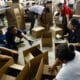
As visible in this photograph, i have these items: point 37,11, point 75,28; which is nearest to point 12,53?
point 75,28

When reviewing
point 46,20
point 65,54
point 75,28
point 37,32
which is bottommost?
point 37,32

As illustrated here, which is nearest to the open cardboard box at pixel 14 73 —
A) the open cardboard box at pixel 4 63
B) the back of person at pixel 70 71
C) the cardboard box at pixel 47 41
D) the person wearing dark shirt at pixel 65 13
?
the open cardboard box at pixel 4 63

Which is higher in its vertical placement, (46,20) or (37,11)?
(37,11)

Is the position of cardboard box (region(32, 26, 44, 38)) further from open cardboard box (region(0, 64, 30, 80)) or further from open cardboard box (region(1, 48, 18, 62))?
open cardboard box (region(0, 64, 30, 80))

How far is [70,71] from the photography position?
2.15 metres

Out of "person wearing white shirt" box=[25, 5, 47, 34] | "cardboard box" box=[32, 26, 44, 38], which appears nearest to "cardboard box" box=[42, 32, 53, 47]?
"cardboard box" box=[32, 26, 44, 38]

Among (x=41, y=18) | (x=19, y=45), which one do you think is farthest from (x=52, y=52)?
(x=41, y=18)

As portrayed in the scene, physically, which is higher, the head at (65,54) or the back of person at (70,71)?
the head at (65,54)

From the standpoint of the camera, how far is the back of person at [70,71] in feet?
7.02

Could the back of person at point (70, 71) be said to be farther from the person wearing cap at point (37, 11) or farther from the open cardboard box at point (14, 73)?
the person wearing cap at point (37, 11)

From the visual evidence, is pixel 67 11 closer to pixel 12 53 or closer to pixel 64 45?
pixel 12 53

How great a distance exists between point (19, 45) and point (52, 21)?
1.95 m

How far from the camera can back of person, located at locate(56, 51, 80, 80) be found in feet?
7.02

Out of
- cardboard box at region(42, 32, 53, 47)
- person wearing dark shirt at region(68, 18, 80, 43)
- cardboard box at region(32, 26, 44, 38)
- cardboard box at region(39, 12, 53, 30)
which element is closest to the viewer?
person wearing dark shirt at region(68, 18, 80, 43)
